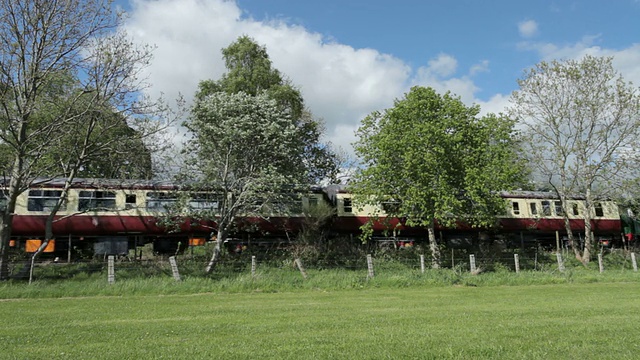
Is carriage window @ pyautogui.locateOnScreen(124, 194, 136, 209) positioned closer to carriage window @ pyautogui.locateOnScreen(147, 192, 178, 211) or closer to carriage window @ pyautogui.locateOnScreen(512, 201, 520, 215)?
carriage window @ pyautogui.locateOnScreen(147, 192, 178, 211)

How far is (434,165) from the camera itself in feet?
66.5

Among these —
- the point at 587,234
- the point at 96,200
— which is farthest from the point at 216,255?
the point at 587,234

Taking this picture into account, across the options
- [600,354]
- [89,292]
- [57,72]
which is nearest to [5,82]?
[57,72]

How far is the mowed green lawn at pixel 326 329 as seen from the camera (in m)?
5.25

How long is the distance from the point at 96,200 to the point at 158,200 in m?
2.40

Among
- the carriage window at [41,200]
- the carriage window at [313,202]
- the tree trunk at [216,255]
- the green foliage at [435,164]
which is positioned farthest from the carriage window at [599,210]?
the carriage window at [41,200]

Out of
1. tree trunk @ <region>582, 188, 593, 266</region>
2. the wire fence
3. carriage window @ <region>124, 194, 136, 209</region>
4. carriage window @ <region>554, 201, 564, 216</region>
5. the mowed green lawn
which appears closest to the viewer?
the mowed green lawn

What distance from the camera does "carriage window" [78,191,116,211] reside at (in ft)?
63.1

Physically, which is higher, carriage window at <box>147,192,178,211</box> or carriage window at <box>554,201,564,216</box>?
carriage window at <box>147,192,178,211</box>

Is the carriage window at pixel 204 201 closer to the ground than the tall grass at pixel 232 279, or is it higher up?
higher up

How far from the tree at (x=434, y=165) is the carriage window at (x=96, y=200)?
10371 mm

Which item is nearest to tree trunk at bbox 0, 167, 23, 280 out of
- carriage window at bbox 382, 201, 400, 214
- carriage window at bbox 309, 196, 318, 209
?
→ carriage window at bbox 309, 196, 318, 209

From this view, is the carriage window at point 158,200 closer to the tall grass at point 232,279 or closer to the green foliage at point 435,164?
A: the tall grass at point 232,279

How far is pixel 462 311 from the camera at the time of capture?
8.70 metres
